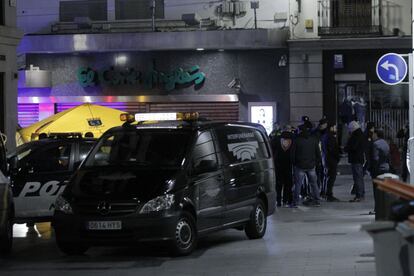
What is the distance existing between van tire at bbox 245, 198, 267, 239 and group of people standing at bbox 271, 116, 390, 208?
4086 millimetres

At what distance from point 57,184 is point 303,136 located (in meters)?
6.03

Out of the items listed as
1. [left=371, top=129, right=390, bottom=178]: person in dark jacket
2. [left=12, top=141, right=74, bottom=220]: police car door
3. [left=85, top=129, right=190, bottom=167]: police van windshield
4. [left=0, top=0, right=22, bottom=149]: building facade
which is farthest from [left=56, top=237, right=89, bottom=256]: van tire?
[left=0, top=0, right=22, bottom=149]: building facade

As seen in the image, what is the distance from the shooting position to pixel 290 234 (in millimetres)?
12359

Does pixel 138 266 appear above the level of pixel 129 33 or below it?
below

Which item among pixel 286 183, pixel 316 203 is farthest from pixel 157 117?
pixel 316 203

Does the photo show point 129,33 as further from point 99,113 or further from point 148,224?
point 148,224

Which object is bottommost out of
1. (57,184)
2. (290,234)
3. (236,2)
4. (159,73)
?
(290,234)

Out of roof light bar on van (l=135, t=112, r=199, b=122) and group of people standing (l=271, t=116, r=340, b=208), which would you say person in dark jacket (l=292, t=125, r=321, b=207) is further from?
roof light bar on van (l=135, t=112, r=199, b=122)

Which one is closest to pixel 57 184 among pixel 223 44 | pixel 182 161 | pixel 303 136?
pixel 182 161

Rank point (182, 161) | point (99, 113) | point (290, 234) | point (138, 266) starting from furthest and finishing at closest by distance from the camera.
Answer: point (99, 113) < point (290, 234) < point (182, 161) < point (138, 266)

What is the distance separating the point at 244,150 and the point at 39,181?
11.2 feet

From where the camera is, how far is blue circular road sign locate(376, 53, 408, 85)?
15.1 m

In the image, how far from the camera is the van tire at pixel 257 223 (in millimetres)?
11680

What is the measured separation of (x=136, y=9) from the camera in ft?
84.5
